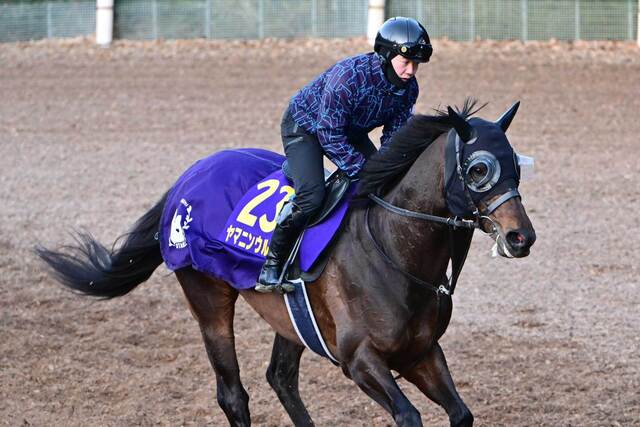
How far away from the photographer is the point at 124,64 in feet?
62.2

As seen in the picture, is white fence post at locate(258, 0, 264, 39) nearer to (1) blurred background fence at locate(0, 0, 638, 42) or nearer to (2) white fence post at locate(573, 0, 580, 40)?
(1) blurred background fence at locate(0, 0, 638, 42)

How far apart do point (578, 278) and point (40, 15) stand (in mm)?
14410

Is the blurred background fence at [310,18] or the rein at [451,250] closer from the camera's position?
the rein at [451,250]

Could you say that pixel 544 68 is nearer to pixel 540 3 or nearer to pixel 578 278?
pixel 540 3

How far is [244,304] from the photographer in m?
9.62

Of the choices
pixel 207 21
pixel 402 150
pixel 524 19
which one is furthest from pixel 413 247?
pixel 207 21

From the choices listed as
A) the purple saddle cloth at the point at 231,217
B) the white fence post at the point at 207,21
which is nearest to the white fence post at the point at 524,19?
the white fence post at the point at 207,21

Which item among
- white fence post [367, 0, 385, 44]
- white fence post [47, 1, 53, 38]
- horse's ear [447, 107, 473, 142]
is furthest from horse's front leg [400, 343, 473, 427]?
white fence post [47, 1, 53, 38]

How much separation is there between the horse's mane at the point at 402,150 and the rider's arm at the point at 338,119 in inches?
4.6

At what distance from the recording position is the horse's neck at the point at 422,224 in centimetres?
555

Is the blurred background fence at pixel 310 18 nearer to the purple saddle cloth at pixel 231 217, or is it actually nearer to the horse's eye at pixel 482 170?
the purple saddle cloth at pixel 231 217

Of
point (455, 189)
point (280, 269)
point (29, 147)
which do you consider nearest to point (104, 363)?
point (280, 269)

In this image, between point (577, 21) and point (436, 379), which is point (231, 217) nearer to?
point (436, 379)

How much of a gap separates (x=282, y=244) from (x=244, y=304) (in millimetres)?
3602
